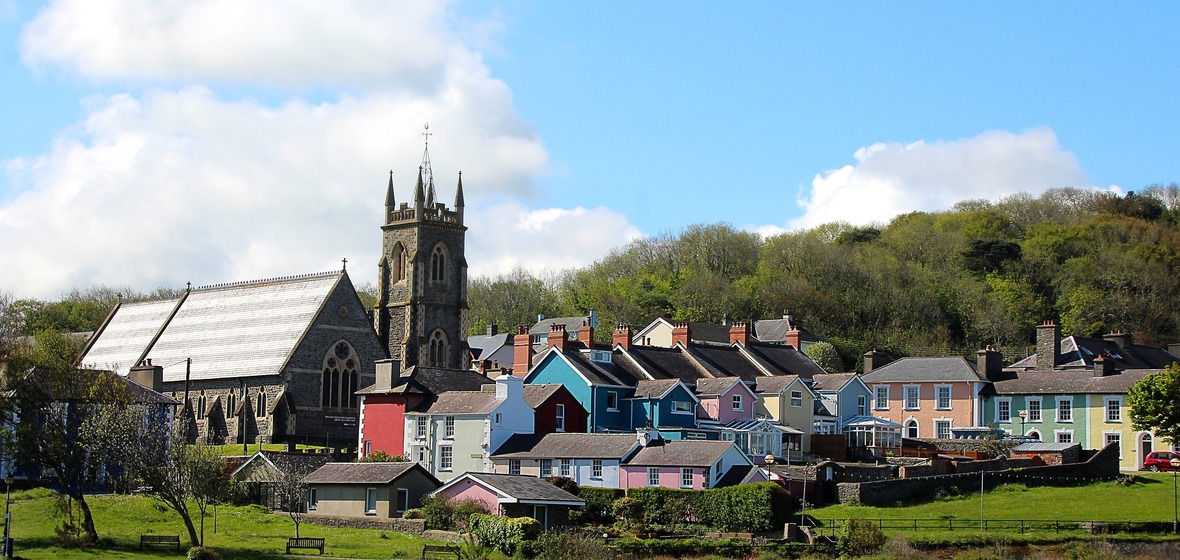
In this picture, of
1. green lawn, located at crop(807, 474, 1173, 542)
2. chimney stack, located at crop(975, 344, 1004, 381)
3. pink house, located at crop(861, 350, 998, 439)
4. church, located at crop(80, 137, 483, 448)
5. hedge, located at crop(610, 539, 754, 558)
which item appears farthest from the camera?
church, located at crop(80, 137, 483, 448)

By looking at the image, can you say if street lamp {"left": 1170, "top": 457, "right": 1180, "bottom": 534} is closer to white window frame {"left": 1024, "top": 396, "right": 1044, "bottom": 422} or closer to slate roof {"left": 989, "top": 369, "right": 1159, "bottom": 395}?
slate roof {"left": 989, "top": 369, "right": 1159, "bottom": 395}

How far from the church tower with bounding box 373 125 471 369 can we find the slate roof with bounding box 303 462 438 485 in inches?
1215

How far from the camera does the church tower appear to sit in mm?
91625

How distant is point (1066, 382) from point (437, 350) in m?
36.8

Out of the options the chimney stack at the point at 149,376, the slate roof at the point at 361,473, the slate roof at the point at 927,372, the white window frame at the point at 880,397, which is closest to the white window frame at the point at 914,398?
the slate roof at the point at 927,372

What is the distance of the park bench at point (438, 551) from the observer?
46344 millimetres

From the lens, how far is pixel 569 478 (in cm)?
6053

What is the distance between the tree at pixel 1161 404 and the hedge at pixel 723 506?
17.7 m

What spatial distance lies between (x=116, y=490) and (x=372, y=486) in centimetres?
1123

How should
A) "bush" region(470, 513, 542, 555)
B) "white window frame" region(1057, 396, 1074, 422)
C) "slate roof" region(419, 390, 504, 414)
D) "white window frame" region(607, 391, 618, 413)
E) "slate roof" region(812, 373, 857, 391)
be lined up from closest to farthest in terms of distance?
"bush" region(470, 513, 542, 555) < "slate roof" region(419, 390, 504, 414) < "white window frame" region(607, 391, 618, 413) < "white window frame" region(1057, 396, 1074, 422) < "slate roof" region(812, 373, 857, 391)

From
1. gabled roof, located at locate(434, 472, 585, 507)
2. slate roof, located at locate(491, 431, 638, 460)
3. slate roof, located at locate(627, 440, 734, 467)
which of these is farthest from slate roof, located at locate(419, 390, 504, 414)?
gabled roof, located at locate(434, 472, 585, 507)

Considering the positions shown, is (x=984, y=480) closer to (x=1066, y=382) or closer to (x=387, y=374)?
(x=1066, y=382)

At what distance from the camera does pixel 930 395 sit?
80.1 metres

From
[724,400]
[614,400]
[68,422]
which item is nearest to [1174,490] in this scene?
[724,400]
